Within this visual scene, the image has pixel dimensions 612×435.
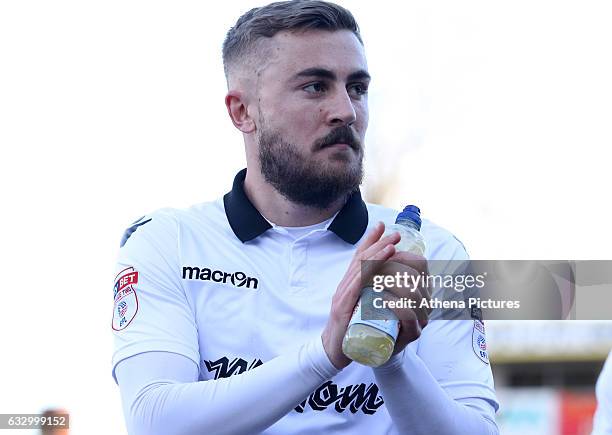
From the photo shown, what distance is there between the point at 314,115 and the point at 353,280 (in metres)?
0.77

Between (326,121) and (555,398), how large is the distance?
12.2 metres

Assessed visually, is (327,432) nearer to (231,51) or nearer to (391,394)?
(391,394)

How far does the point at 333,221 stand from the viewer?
2.89m

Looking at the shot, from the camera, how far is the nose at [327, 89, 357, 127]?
2723 mm

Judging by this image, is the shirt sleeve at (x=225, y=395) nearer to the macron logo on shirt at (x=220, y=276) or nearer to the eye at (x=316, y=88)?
the macron logo on shirt at (x=220, y=276)

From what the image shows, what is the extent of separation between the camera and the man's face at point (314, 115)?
2.76m

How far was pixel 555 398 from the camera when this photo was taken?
14086 mm

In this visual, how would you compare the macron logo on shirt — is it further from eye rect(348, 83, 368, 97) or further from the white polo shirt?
eye rect(348, 83, 368, 97)

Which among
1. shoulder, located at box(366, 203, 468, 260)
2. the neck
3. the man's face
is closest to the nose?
the man's face

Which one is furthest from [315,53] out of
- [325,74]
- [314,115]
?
[314,115]

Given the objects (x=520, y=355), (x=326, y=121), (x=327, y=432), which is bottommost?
(x=520, y=355)

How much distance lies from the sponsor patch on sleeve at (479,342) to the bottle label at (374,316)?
0.69m

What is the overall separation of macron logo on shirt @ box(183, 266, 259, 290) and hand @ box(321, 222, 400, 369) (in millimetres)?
578

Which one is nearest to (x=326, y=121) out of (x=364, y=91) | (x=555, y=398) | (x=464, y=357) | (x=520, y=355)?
(x=364, y=91)
